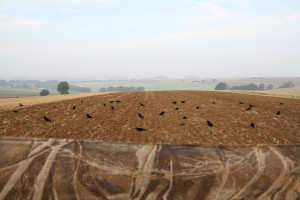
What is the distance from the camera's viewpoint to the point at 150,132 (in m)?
14.0

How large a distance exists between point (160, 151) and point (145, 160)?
503mm

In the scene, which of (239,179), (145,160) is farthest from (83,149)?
(239,179)

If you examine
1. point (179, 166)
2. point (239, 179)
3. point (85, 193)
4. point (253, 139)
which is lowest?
point (253, 139)

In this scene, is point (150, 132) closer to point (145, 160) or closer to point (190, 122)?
point (190, 122)

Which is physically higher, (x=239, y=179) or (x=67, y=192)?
(x=239, y=179)

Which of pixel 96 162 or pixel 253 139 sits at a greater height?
pixel 96 162

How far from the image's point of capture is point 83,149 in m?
5.35

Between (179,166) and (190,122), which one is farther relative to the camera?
(190,122)

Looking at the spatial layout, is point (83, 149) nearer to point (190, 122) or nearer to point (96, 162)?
point (96, 162)

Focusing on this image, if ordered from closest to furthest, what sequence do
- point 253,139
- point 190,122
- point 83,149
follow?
point 83,149 → point 253,139 → point 190,122

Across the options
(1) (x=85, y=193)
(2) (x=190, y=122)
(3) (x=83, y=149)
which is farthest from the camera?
(2) (x=190, y=122)

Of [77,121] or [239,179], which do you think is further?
[77,121]

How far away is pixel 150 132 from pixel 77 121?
25.3 ft

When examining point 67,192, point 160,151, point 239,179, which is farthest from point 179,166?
point 67,192
